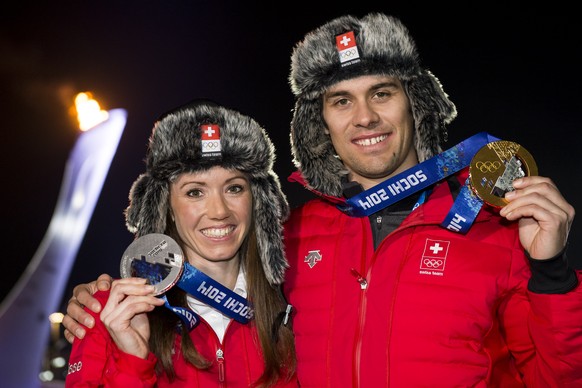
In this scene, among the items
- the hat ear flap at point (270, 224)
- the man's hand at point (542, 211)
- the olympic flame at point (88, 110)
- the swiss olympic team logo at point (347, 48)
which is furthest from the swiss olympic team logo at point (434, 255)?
the olympic flame at point (88, 110)

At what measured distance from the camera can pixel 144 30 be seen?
5957mm

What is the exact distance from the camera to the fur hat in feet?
8.11

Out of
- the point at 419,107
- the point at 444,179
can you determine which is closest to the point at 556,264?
the point at 444,179

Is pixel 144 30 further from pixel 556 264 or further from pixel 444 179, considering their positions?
pixel 556 264

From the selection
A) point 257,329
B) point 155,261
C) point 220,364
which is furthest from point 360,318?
point 155,261

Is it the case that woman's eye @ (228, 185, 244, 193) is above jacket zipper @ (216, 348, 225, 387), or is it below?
above

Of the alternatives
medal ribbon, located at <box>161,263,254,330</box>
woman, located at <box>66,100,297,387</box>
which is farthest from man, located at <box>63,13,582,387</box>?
medal ribbon, located at <box>161,263,254,330</box>

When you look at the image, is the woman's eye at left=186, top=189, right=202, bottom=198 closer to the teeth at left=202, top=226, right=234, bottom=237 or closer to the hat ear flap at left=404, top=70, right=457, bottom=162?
the teeth at left=202, top=226, right=234, bottom=237

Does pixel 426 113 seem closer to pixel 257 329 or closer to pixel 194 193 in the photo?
pixel 194 193

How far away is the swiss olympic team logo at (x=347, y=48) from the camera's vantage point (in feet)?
8.33

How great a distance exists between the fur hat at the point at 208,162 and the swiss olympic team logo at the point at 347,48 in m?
0.44

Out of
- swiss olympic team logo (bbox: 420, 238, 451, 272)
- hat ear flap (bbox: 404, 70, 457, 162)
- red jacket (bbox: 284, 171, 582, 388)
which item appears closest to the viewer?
red jacket (bbox: 284, 171, 582, 388)

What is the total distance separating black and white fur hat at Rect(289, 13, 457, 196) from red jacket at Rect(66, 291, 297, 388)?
0.70 meters

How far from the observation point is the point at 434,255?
2.27 m
